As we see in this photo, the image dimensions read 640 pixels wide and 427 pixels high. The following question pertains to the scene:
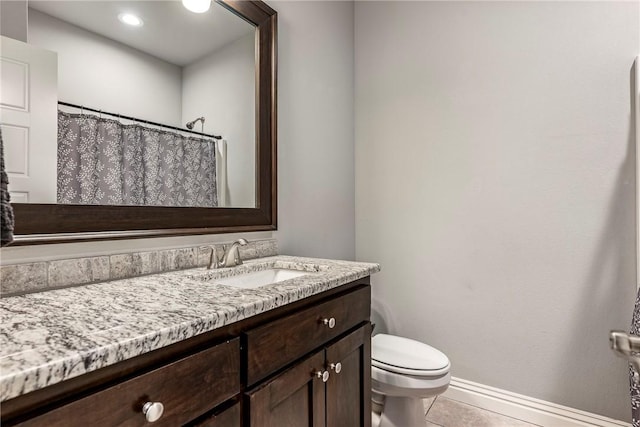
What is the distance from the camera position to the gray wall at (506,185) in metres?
1.50

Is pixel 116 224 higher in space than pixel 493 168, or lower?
lower

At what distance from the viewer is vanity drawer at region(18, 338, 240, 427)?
487mm

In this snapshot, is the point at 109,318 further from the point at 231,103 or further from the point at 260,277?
the point at 231,103

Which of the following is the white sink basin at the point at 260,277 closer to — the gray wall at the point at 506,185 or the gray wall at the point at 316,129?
the gray wall at the point at 316,129

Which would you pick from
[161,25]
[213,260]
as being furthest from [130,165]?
A: [161,25]

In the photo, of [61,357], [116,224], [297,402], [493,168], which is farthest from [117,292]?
[493,168]

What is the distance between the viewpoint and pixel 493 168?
1.76m

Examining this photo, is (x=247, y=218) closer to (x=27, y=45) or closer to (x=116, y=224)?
(x=116, y=224)

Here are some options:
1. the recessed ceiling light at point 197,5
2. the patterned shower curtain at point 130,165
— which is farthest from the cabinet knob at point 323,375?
the recessed ceiling light at point 197,5

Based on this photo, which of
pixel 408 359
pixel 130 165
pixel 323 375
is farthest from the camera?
pixel 408 359

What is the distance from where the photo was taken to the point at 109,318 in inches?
24.9

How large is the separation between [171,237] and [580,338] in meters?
1.87

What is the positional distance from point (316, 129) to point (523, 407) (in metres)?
1.82

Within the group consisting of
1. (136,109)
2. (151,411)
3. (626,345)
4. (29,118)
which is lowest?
(151,411)
